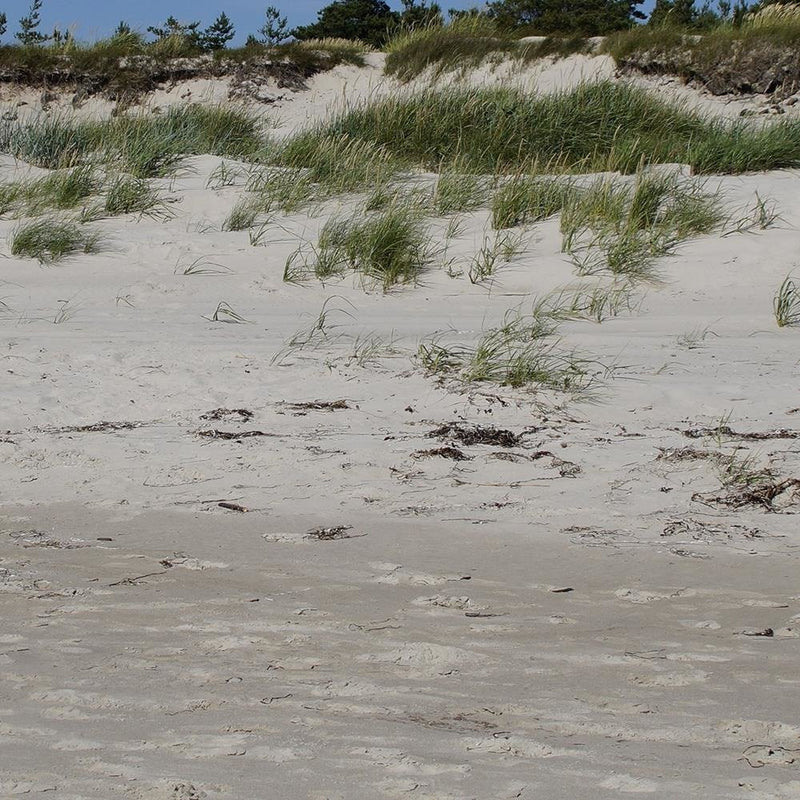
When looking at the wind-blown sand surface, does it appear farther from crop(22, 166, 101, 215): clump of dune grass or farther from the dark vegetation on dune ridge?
the dark vegetation on dune ridge

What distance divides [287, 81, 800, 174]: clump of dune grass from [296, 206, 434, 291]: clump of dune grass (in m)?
1.89

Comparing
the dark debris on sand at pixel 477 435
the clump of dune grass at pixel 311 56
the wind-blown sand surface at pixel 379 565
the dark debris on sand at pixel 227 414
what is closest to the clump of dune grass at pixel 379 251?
the wind-blown sand surface at pixel 379 565

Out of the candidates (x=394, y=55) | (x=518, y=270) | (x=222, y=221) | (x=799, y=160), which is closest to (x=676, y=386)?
(x=518, y=270)

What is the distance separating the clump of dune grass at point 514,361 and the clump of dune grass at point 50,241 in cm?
305

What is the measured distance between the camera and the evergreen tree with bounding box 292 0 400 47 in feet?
78.7

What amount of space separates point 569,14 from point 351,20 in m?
5.17

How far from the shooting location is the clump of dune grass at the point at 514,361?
503 cm

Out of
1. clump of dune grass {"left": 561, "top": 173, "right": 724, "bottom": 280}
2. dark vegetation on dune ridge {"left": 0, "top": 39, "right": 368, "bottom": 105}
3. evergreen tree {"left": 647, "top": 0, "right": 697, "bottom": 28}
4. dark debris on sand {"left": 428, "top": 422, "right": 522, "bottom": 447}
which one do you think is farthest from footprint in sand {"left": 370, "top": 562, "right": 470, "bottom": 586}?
evergreen tree {"left": 647, "top": 0, "right": 697, "bottom": 28}

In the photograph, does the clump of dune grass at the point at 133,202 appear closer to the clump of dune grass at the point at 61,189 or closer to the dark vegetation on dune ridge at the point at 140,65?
the clump of dune grass at the point at 61,189

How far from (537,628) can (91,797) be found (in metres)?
1.24

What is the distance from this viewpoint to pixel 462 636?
8.56ft

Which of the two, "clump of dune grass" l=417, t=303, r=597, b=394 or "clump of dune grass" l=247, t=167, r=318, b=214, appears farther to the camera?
"clump of dune grass" l=247, t=167, r=318, b=214

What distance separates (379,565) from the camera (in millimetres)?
3141

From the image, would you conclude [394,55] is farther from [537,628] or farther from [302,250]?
[537,628]
